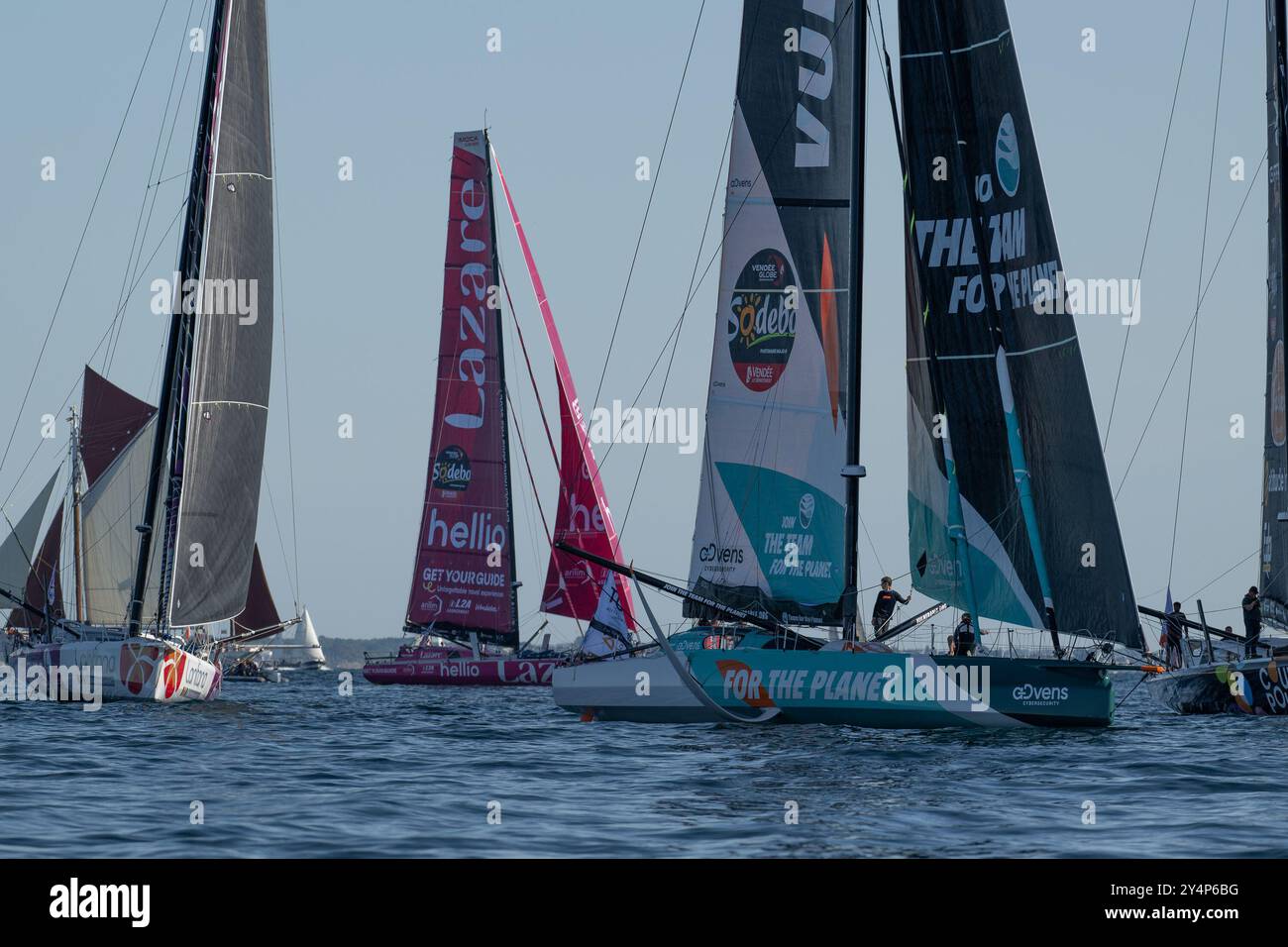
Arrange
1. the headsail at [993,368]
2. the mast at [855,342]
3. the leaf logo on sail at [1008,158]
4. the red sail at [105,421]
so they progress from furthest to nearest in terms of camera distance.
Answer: the red sail at [105,421]
the leaf logo on sail at [1008,158]
the mast at [855,342]
the headsail at [993,368]

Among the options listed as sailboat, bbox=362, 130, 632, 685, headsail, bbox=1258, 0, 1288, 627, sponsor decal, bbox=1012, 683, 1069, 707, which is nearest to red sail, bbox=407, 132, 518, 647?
sailboat, bbox=362, 130, 632, 685

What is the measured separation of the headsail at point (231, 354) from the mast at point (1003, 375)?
14.2 meters

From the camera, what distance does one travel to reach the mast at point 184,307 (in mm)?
32594

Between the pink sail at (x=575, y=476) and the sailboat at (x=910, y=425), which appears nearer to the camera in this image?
the sailboat at (x=910, y=425)

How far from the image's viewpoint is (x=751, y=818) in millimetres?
14055

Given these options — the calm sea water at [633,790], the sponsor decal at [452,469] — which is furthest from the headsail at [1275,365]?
the sponsor decal at [452,469]

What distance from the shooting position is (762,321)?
2609cm

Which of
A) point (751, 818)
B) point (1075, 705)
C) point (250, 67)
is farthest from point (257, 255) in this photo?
point (751, 818)

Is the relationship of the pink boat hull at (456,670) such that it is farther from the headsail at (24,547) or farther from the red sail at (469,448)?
the headsail at (24,547)

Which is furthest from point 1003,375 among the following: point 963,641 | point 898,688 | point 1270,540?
point 1270,540

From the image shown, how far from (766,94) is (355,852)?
17081mm

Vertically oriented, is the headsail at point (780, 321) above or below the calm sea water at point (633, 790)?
above

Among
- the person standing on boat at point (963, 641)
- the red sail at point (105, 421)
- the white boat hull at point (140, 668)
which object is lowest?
the white boat hull at point (140, 668)

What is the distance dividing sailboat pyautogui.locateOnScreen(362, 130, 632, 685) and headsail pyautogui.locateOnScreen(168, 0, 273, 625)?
14478 mm
